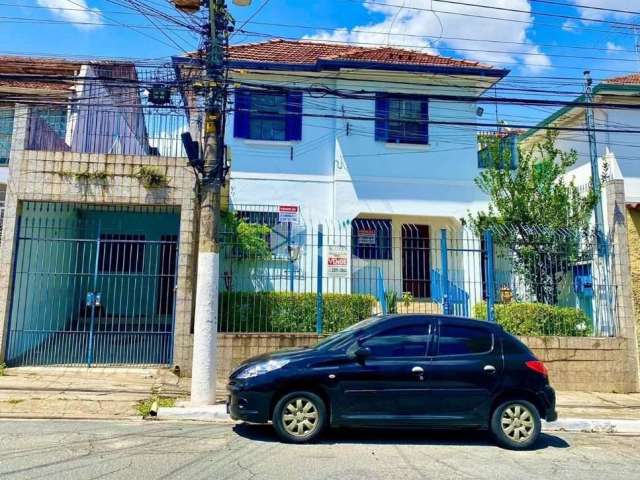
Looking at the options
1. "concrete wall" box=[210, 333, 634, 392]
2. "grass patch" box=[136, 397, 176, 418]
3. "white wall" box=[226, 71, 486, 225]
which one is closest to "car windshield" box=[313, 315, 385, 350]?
"grass patch" box=[136, 397, 176, 418]

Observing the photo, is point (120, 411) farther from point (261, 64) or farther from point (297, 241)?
point (261, 64)

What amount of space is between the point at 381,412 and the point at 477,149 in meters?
11.5

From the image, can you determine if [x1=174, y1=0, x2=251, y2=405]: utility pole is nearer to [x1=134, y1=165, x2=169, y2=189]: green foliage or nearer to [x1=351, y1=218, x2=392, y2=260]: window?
[x1=134, y1=165, x2=169, y2=189]: green foliage

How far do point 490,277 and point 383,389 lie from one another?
18.0 ft

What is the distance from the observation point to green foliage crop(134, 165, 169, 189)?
1032 centimetres

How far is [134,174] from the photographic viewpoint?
10.4m

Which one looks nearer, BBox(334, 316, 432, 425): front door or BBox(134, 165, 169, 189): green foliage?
BBox(334, 316, 432, 425): front door

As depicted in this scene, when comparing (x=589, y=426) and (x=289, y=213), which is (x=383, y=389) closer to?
(x=589, y=426)

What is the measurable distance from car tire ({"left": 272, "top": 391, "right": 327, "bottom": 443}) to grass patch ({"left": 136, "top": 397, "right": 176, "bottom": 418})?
7.81ft

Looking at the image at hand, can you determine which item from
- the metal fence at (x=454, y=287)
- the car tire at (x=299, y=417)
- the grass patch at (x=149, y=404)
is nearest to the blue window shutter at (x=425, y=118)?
the metal fence at (x=454, y=287)

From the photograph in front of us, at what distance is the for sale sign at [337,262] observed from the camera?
449 inches

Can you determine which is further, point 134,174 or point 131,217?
point 131,217

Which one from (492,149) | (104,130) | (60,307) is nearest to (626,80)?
(492,149)

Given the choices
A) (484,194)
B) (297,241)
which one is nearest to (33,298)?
(297,241)
